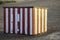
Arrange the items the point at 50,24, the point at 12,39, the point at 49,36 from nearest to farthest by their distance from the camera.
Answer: the point at 12,39 < the point at 49,36 < the point at 50,24

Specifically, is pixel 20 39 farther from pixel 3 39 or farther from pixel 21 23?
pixel 21 23

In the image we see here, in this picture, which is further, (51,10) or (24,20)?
(51,10)

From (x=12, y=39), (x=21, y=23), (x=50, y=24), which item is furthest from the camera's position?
(x=50, y=24)

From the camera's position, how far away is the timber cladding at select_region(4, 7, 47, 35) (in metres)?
14.0

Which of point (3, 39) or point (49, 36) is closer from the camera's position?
point (3, 39)

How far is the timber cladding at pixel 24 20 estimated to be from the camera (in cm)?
1402

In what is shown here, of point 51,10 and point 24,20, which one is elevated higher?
point 51,10

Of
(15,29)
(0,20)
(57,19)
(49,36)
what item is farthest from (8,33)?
(57,19)

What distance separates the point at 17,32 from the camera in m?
14.5

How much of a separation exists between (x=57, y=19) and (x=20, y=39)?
6419 millimetres

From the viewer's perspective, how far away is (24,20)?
14273mm

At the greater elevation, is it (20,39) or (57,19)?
(57,19)

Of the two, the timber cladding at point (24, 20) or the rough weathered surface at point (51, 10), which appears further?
the rough weathered surface at point (51, 10)

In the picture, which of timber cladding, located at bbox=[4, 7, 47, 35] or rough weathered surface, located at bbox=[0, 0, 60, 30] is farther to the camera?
rough weathered surface, located at bbox=[0, 0, 60, 30]
